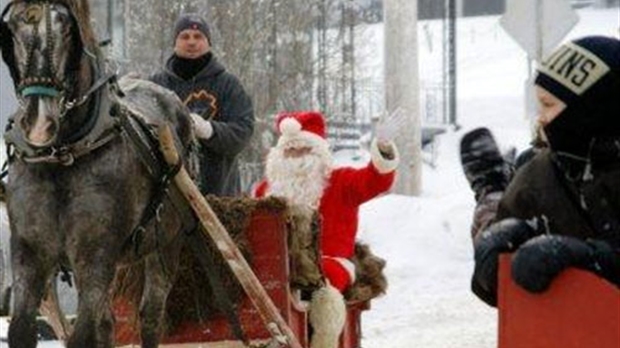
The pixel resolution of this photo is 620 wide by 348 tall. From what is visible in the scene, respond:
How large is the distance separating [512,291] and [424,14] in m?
48.5

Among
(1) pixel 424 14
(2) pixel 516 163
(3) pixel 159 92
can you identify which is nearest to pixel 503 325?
(2) pixel 516 163

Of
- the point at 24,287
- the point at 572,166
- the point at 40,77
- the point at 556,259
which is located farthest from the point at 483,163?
the point at 24,287

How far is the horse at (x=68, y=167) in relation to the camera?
637 centimetres

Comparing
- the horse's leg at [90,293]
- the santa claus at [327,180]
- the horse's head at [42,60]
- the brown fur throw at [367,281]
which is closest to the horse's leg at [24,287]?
the horse's leg at [90,293]

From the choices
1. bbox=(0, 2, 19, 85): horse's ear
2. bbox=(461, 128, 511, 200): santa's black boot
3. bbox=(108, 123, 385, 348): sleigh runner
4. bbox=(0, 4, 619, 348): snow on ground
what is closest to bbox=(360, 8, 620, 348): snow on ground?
bbox=(0, 4, 619, 348): snow on ground

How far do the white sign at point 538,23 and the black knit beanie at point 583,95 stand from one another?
9.49 m

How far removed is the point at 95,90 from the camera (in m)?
6.68

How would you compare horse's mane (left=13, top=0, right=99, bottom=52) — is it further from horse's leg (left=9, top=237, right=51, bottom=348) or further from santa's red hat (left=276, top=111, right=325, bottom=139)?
santa's red hat (left=276, top=111, right=325, bottom=139)

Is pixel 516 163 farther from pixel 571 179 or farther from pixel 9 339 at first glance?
pixel 9 339

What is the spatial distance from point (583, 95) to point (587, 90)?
0.6 inches

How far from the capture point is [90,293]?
6.69 m

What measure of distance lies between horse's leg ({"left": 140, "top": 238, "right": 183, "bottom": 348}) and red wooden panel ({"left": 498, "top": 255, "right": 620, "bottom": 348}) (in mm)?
4107

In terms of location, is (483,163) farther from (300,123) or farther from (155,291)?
(300,123)

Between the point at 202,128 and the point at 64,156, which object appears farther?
the point at 202,128
